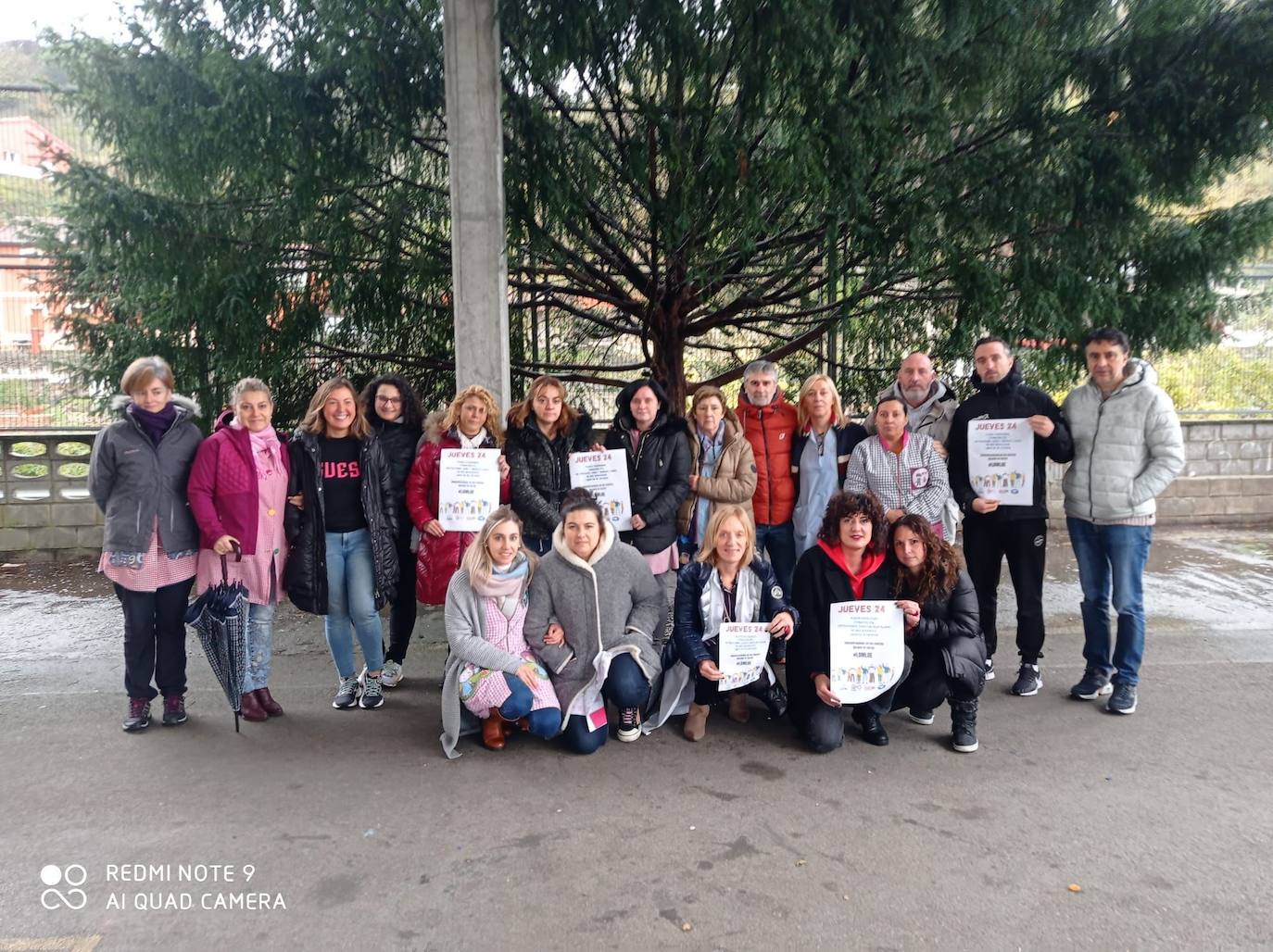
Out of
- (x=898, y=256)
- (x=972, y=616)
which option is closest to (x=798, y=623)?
(x=972, y=616)

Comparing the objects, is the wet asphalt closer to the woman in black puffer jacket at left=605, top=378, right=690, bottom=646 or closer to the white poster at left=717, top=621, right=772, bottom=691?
the white poster at left=717, top=621, right=772, bottom=691

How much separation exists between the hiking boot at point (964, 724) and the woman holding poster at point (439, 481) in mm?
2634

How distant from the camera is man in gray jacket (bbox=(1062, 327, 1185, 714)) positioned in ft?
15.1

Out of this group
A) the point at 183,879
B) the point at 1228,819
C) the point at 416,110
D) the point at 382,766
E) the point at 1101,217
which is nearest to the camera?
the point at 183,879

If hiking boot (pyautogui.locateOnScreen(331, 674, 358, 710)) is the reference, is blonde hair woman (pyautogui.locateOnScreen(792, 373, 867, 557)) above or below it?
above

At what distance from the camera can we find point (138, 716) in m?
4.48

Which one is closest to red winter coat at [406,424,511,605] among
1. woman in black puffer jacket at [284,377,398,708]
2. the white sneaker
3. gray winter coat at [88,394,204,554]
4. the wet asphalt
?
woman in black puffer jacket at [284,377,398,708]

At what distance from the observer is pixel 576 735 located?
4.16m

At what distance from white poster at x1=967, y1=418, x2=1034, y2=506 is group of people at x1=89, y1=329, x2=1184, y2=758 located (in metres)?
0.08

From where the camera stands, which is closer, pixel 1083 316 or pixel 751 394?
pixel 751 394

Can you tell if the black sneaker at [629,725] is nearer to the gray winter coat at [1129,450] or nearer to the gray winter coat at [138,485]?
the gray winter coat at [138,485]

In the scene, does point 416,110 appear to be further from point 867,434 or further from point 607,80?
point 867,434

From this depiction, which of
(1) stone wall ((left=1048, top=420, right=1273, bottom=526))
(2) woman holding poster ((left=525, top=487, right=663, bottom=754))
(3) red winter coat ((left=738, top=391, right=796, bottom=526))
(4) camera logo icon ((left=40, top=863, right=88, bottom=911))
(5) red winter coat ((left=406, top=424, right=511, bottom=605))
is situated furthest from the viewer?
(1) stone wall ((left=1048, top=420, right=1273, bottom=526))

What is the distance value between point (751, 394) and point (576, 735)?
2.24 metres
